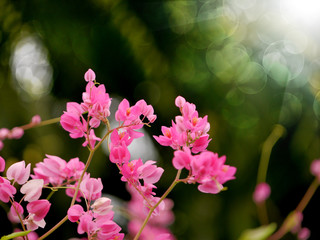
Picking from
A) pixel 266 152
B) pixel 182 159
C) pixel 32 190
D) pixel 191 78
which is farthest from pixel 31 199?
pixel 191 78

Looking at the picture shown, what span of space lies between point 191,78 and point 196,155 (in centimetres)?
119

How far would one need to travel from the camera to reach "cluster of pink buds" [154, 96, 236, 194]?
263mm

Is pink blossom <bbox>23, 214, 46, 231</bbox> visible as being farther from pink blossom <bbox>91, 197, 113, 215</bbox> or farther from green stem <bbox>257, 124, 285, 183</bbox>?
green stem <bbox>257, 124, 285, 183</bbox>

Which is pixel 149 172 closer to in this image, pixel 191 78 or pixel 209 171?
pixel 209 171

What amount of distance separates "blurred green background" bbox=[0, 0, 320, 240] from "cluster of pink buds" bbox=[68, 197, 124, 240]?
2.91ft

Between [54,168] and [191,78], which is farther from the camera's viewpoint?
[191,78]

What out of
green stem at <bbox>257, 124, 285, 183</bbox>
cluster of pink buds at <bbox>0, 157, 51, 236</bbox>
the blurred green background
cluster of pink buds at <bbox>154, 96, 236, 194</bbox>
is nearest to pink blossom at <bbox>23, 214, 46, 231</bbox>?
cluster of pink buds at <bbox>0, 157, 51, 236</bbox>

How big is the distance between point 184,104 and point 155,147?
0.98 m

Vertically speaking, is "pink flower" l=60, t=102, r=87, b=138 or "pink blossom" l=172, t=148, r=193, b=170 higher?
A: "pink flower" l=60, t=102, r=87, b=138

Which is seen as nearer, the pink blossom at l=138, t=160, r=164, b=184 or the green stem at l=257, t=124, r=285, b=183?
the pink blossom at l=138, t=160, r=164, b=184

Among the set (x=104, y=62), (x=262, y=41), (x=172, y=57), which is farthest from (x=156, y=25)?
(x=262, y=41)

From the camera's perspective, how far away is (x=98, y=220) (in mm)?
266

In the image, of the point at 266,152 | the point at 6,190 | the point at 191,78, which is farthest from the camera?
the point at 191,78

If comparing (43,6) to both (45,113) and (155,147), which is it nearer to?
(45,113)
